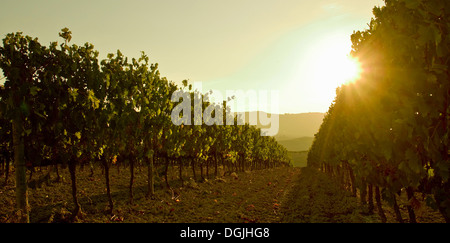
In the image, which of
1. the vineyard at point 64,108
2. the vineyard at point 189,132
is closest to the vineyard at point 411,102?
the vineyard at point 189,132

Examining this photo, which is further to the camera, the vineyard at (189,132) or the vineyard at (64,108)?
the vineyard at (64,108)

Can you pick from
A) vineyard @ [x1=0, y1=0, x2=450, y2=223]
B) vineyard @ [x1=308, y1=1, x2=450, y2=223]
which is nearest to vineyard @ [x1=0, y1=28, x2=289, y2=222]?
vineyard @ [x1=0, y1=0, x2=450, y2=223]

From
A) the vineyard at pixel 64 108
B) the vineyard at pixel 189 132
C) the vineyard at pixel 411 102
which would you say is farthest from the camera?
the vineyard at pixel 64 108

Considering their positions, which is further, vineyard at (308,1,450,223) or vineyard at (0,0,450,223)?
vineyard at (0,0,450,223)

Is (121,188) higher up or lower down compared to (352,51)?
lower down

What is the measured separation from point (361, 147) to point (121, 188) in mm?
22150

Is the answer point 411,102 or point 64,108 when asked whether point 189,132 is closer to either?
point 64,108

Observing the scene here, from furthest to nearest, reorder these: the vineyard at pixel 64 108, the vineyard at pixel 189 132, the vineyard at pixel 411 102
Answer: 1. the vineyard at pixel 64 108
2. the vineyard at pixel 189 132
3. the vineyard at pixel 411 102

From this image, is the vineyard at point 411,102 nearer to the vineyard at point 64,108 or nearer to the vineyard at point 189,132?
the vineyard at point 189,132

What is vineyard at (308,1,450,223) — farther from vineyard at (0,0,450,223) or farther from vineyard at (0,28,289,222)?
vineyard at (0,28,289,222)

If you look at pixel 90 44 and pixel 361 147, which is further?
pixel 90 44
